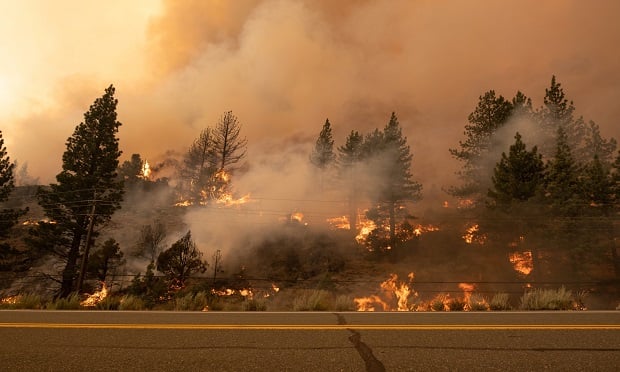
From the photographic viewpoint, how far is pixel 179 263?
26.0 meters

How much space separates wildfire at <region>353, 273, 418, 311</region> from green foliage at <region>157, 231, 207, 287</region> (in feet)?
41.3

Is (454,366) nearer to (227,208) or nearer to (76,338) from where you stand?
(76,338)

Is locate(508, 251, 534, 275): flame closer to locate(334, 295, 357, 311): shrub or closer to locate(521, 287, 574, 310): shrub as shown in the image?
locate(521, 287, 574, 310): shrub

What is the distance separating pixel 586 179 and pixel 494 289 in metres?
12.5

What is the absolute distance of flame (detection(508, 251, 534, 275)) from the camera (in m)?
28.9

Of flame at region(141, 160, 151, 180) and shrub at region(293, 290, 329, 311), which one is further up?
flame at region(141, 160, 151, 180)

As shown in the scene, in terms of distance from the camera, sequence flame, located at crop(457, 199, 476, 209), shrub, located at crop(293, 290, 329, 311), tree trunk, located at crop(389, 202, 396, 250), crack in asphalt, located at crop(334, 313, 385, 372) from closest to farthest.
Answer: crack in asphalt, located at crop(334, 313, 385, 372)
shrub, located at crop(293, 290, 329, 311)
tree trunk, located at crop(389, 202, 396, 250)
flame, located at crop(457, 199, 476, 209)

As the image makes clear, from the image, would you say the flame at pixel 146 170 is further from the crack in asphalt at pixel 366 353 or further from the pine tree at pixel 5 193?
the crack in asphalt at pixel 366 353

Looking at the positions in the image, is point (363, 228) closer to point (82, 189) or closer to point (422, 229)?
point (422, 229)

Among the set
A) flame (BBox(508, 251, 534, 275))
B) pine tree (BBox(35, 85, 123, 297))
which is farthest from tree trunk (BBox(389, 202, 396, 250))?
pine tree (BBox(35, 85, 123, 297))

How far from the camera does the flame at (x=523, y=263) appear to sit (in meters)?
28.9

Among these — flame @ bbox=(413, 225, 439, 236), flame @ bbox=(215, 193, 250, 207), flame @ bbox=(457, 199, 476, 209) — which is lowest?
flame @ bbox=(413, 225, 439, 236)

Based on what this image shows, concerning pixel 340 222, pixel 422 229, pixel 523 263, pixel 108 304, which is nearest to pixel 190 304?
pixel 108 304

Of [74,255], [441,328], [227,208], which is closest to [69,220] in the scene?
[74,255]
